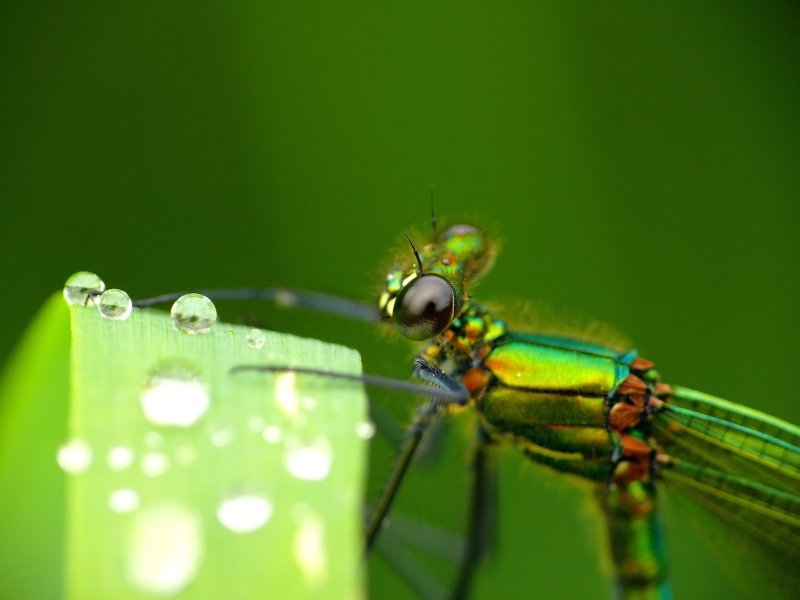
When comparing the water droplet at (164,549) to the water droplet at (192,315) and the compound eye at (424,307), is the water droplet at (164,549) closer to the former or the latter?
the water droplet at (192,315)

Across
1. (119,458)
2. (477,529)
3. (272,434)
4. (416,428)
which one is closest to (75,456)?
(119,458)

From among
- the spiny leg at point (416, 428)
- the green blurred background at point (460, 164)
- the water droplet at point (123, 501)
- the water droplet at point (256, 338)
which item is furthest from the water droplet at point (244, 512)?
the green blurred background at point (460, 164)

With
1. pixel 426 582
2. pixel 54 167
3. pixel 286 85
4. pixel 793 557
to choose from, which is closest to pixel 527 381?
pixel 426 582

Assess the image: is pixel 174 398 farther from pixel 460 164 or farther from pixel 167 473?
pixel 460 164

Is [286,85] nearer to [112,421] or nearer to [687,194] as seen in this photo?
[687,194]

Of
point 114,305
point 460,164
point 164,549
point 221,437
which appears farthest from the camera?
point 460,164

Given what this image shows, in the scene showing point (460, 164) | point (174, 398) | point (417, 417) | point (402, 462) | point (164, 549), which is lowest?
point (164, 549)

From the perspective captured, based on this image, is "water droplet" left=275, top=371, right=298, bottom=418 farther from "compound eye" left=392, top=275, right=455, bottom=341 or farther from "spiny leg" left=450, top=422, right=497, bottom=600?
"spiny leg" left=450, top=422, right=497, bottom=600

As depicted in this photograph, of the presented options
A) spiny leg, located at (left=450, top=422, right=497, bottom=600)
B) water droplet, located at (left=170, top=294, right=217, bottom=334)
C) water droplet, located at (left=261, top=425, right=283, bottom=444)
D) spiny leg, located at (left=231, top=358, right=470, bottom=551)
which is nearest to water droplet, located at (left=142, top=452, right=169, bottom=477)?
water droplet, located at (left=261, top=425, right=283, bottom=444)
